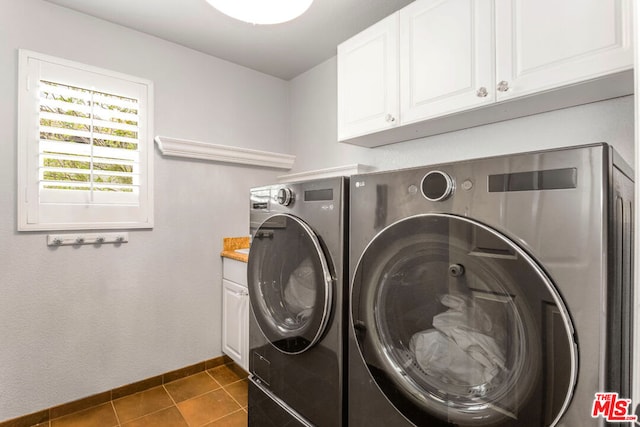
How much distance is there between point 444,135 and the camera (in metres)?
1.78

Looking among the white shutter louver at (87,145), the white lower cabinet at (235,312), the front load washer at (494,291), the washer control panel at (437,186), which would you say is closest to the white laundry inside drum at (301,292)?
the front load washer at (494,291)

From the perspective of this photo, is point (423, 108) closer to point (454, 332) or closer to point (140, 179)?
point (454, 332)

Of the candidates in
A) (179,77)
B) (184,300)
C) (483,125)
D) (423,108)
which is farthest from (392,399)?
(179,77)

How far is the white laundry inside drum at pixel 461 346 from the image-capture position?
31.1 inches

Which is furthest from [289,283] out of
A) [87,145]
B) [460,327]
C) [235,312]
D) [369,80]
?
[87,145]

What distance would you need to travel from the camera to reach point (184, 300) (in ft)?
7.51

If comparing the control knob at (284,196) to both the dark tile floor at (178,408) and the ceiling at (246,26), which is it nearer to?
the ceiling at (246,26)

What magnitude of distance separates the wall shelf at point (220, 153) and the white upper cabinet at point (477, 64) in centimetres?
101

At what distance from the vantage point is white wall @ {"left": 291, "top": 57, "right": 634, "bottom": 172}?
126 centimetres

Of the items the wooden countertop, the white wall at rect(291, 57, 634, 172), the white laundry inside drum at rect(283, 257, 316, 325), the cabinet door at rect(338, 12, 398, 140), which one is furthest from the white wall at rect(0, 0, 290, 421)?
the white laundry inside drum at rect(283, 257, 316, 325)

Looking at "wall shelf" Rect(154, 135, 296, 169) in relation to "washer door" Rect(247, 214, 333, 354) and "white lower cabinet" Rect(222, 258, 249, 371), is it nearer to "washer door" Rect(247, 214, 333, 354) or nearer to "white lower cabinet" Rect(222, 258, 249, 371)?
"white lower cabinet" Rect(222, 258, 249, 371)

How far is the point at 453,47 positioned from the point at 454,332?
1187 mm

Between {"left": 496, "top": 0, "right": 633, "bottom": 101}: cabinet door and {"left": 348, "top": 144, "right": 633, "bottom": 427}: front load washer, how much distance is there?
451mm

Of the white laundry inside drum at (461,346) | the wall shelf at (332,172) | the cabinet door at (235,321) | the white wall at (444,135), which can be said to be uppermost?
the white wall at (444,135)
